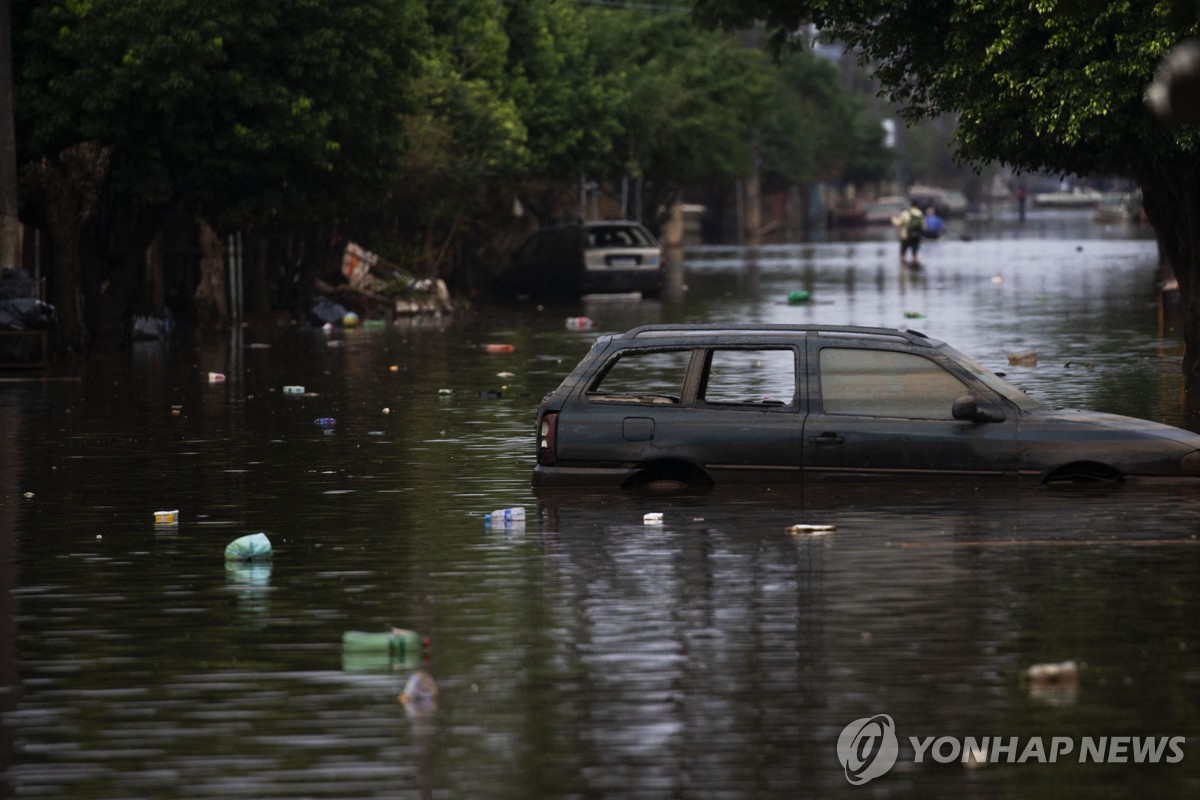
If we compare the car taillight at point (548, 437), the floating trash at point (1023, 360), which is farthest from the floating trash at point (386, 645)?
the floating trash at point (1023, 360)

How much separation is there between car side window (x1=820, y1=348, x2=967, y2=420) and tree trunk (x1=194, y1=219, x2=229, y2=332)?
2484 centimetres

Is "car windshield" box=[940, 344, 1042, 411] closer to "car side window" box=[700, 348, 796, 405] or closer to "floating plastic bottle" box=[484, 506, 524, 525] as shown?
"floating plastic bottle" box=[484, 506, 524, 525]

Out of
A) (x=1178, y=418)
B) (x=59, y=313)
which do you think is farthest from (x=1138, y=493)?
(x=59, y=313)

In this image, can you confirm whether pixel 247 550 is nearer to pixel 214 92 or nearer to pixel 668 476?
pixel 668 476

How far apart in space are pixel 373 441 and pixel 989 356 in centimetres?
1074

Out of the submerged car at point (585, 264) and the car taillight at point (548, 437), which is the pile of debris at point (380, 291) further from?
the car taillight at point (548, 437)

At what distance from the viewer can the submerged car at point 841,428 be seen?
13.6 metres

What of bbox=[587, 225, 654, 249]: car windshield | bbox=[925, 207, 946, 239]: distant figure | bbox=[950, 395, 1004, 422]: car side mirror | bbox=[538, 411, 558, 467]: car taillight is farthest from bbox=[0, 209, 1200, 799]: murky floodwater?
A: bbox=[925, 207, 946, 239]: distant figure

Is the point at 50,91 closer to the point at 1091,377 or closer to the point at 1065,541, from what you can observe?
the point at 1091,377

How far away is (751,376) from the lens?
24578 millimetres

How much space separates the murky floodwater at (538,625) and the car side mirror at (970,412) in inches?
19.3

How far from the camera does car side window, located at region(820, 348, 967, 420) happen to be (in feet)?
45.1

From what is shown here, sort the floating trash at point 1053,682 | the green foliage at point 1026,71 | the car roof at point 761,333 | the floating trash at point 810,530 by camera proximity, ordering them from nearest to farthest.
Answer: the floating trash at point 1053,682 < the floating trash at point 810,530 < the car roof at point 761,333 < the green foliage at point 1026,71

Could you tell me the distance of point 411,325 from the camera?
3859 centimetres
